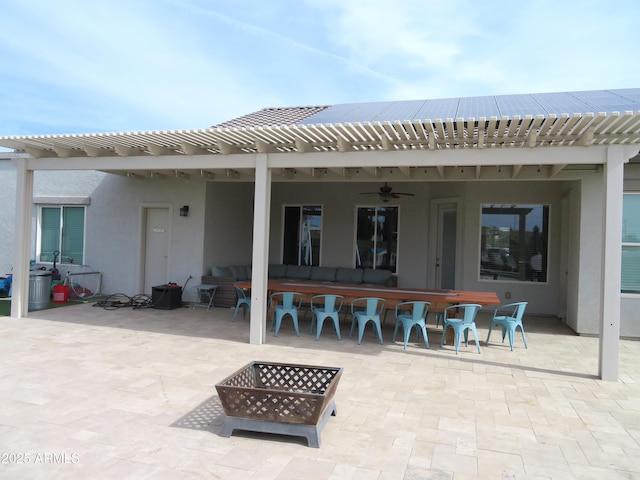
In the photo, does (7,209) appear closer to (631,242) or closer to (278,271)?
(278,271)

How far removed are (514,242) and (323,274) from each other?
411 centimetres

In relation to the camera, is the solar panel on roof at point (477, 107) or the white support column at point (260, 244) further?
the solar panel on roof at point (477, 107)

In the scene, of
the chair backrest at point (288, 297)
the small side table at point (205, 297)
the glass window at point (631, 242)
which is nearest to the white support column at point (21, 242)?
the small side table at point (205, 297)

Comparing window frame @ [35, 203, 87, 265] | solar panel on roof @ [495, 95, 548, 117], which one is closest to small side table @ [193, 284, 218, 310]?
window frame @ [35, 203, 87, 265]

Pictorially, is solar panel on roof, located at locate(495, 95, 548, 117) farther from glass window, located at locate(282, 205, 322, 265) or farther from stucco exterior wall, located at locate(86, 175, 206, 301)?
stucco exterior wall, located at locate(86, 175, 206, 301)

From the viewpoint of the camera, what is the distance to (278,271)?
10.6 m

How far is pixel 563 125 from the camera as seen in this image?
15.5 ft

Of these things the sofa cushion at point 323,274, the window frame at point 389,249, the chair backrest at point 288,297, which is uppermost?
the window frame at point 389,249

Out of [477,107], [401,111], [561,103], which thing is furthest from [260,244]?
[561,103]

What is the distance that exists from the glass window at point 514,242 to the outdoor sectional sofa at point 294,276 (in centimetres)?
207

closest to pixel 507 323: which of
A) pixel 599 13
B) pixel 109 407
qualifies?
pixel 109 407

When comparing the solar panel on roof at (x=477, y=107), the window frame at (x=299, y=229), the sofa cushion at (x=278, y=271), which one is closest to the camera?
the solar panel on roof at (x=477, y=107)

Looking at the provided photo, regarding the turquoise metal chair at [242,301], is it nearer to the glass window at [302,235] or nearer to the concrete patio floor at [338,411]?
the concrete patio floor at [338,411]

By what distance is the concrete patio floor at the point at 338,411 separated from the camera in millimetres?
2844
